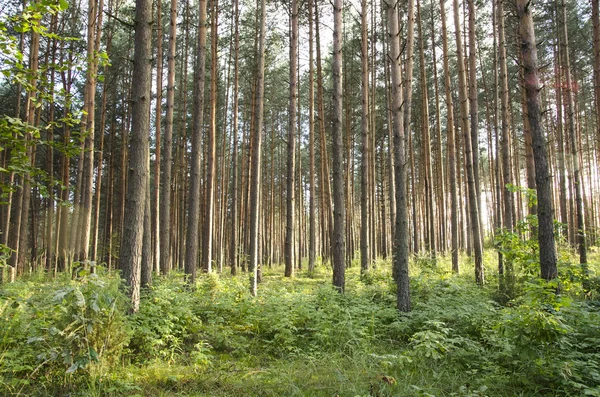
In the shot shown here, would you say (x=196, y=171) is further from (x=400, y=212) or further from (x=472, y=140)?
(x=472, y=140)

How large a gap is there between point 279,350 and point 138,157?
159 inches

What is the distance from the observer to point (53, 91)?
416 centimetres

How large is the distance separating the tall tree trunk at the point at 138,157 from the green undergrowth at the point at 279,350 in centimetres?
76

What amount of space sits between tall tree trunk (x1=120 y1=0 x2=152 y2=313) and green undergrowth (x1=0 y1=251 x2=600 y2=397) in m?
0.76

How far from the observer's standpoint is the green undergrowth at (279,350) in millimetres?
4121

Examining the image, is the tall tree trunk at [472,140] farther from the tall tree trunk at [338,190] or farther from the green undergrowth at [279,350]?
the tall tree trunk at [338,190]

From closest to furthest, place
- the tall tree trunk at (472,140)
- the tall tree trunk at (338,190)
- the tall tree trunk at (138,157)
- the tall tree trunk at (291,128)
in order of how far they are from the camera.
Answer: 1. the tall tree trunk at (138,157)
2. the tall tree trunk at (338,190)
3. the tall tree trunk at (472,140)
4. the tall tree trunk at (291,128)

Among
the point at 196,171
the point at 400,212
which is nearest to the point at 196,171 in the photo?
the point at 196,171

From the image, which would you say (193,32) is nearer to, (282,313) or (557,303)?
(282,313)

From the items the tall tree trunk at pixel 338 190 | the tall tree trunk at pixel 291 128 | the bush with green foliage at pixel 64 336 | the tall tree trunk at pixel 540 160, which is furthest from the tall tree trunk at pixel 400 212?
the tall tree trunk at pixel 291 128

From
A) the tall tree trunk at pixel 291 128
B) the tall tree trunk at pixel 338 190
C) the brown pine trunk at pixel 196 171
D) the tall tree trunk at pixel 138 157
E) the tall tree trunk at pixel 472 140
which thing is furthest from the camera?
the tall tree trunk at pixel 291 128

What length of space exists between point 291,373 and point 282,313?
6.97 ft

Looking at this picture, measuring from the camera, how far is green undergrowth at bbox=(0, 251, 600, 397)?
412 centimetres

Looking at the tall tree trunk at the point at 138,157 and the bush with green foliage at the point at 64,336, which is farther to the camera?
the tall tree trunk at the point at 138,157
